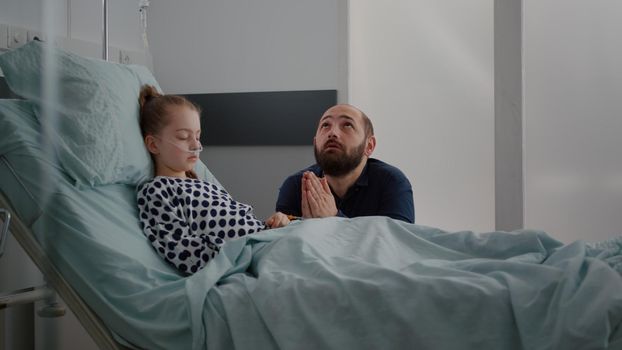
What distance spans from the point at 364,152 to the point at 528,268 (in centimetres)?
126

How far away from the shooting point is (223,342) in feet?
4.69

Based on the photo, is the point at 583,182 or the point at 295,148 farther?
the point at 295,148

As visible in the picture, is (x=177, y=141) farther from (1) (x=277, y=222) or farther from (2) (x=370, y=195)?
(2) (x=370, y=195)

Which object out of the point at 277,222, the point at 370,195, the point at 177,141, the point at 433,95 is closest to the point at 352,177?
the point at 370,195

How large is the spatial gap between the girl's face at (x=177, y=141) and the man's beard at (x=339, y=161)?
25.3 inches

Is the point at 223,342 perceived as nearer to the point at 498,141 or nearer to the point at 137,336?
the point at 137,336

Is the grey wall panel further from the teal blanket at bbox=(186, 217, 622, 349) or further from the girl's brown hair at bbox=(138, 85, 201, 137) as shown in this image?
the teal blanket at bbox=(186, 217, 622, 349)

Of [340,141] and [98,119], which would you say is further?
[340,141]

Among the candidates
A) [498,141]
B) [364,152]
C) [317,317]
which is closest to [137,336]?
[317,317]

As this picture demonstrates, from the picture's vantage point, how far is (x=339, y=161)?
2.52 meters

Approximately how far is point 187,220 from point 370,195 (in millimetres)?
905

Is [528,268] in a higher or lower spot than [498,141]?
lower

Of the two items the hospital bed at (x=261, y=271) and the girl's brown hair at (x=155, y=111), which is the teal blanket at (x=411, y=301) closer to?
the hospital bed at (x=261, y=271)

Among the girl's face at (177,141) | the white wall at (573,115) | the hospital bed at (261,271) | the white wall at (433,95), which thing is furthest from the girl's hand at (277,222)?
the white wall at (433,95)
